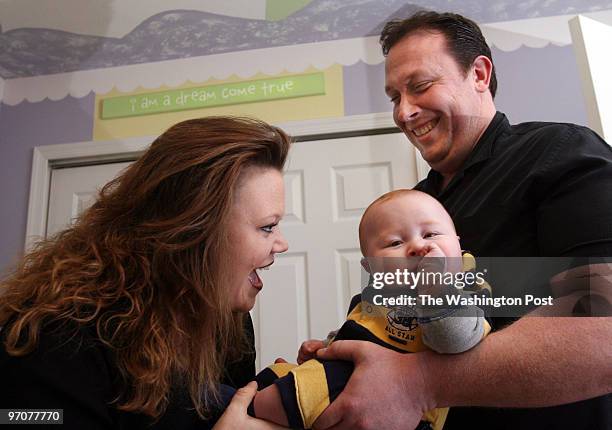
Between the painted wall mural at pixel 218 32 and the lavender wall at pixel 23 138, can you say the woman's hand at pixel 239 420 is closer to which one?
the painted wall mural at pixel 218 32

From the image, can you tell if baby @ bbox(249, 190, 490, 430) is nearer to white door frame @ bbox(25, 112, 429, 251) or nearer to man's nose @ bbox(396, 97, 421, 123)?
man's nose @ bbox(396, 97, 421, 123)

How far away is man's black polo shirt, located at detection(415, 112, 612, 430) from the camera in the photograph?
0.62 m

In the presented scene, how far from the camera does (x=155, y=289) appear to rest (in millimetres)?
712

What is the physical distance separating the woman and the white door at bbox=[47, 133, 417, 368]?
0.81m

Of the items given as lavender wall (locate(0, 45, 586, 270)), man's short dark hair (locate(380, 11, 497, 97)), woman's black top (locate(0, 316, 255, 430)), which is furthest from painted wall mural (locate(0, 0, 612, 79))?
woman's black top (locate(0, 316, 255, 430))

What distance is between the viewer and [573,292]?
2.02 feet

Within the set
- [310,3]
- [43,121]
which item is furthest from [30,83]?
[310,3]

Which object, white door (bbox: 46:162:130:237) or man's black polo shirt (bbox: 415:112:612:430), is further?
white door (bbox: 46:162:130:237)

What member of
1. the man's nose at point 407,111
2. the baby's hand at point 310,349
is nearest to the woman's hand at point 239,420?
the baby's hand at point 310,349

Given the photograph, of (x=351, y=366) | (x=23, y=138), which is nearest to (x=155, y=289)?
(x=351, y=366)

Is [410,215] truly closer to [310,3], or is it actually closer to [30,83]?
[310,3]

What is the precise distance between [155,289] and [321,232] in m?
1.08

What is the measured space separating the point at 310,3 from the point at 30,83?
119cm

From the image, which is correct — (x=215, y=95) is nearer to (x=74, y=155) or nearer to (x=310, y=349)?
(x=74, y=155)
